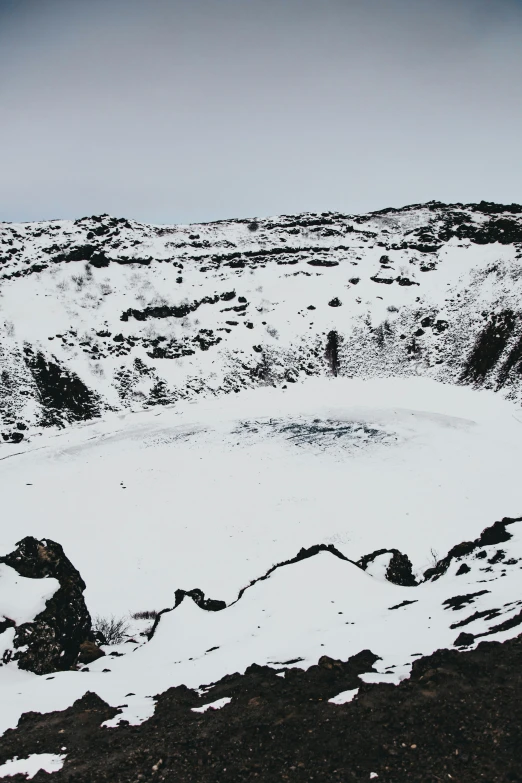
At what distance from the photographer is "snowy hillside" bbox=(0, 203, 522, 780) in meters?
11.8

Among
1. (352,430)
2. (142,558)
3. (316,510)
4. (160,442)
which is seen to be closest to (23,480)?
(160,442)

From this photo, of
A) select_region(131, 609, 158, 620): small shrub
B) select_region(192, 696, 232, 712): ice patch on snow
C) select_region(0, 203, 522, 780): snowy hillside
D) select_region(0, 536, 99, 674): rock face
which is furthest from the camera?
select_region(131, 609, 158, 620): small shrub

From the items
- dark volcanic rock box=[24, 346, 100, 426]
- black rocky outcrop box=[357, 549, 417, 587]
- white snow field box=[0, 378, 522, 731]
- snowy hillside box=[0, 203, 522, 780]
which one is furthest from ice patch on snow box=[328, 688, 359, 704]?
dark volcanic rock box=[24, 346, 100, 426]

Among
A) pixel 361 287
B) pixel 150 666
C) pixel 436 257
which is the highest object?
pixel 436 257

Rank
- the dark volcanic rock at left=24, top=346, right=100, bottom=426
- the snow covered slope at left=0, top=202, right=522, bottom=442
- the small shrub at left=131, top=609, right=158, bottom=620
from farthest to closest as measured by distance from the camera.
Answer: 1. the snow covered slope at left=0, top=202, right=522, bottom=442
2. the dark volcanic rock at left=24, top=346, right=100, bottom=426
3. the small shrub at left=131, top=609, right=158, bottom=620

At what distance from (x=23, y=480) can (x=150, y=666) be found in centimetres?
2042

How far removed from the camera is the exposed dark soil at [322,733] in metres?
5.86

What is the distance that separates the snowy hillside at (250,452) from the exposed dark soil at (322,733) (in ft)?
1.47

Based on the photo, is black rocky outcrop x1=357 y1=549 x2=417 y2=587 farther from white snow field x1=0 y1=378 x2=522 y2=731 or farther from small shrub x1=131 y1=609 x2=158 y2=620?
small shrub x1=131 y1=609 x2=158 y2=620

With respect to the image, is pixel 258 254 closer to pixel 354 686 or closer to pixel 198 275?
pixel 198 275

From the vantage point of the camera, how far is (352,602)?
13352mm

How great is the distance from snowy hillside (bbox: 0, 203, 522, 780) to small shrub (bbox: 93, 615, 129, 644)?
284 millimetres

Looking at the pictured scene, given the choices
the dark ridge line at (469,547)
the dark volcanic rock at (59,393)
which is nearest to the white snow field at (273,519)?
the dark ridge line at (469,547)

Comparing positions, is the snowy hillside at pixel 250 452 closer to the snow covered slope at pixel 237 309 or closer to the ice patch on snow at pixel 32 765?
the ice patch on snow at pixel 32 765
